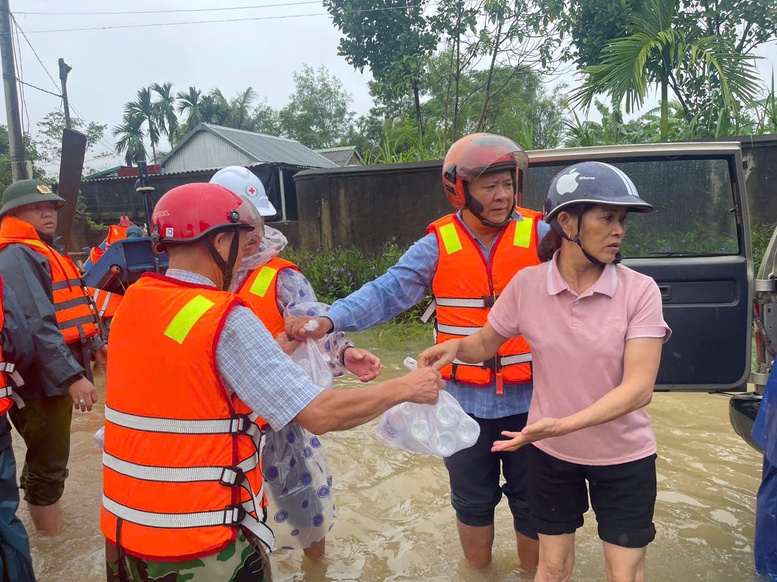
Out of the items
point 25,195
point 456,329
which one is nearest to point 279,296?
point 456,329

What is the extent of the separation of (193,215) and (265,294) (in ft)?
3.60

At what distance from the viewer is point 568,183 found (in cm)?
230

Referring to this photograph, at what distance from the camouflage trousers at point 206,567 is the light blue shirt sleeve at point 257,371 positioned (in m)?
0.43

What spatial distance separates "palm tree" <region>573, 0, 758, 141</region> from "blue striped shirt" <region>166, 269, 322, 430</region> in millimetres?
7874

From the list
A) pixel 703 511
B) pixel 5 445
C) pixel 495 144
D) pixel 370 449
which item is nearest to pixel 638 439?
pixel 495 144

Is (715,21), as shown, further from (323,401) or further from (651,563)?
(323,401)

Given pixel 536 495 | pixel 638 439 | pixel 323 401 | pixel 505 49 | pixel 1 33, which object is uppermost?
pixel 1 33

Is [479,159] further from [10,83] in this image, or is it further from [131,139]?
[131,139]

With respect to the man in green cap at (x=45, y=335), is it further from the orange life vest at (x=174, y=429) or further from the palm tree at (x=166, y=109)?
the palm tree at (x=166, y=109)

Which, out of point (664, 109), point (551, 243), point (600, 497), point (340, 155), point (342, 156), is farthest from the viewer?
point (340, 155)

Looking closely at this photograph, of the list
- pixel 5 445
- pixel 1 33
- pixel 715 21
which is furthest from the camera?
pixel 1 33

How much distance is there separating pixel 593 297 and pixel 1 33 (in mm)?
13537

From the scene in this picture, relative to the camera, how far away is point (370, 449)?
17.8 feet

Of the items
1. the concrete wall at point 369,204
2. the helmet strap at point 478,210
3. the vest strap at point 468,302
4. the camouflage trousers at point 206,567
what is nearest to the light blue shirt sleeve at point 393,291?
the vest strap at point 468,302
